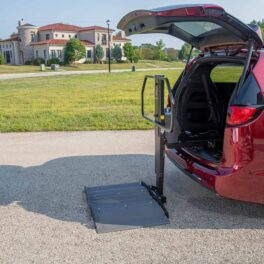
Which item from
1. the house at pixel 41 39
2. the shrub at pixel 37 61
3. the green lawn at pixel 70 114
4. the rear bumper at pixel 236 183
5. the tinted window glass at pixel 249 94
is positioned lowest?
the green lawn at pixel 70 114

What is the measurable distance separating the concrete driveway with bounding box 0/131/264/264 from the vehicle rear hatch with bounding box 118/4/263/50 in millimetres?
1622

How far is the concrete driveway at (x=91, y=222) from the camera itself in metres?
2.73

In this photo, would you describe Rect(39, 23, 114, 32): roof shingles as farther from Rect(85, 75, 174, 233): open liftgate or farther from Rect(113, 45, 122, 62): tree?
Rect(85, 75, 174, 233): open liftgate

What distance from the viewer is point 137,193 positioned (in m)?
3.87

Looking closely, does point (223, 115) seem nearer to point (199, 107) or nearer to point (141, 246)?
point (199, 107)

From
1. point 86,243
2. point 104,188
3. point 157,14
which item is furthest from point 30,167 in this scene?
point 157,14

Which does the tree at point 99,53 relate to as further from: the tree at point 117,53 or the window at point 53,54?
the window at point 53,54

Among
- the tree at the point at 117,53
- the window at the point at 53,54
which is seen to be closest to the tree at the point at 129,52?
the tree at the point at 117,53

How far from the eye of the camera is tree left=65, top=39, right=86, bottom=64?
5253cm

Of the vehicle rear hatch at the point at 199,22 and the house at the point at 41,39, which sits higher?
the house at the point at 41,39

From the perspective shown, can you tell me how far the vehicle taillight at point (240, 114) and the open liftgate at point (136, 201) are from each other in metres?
0.56

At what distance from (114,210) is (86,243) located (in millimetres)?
626

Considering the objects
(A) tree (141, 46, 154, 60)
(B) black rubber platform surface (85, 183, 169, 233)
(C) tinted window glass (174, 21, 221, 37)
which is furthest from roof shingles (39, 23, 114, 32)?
(B) black rubber platform surface (85, 183, 169, 233)

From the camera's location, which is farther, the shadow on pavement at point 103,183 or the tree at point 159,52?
the tree at point 159,52
